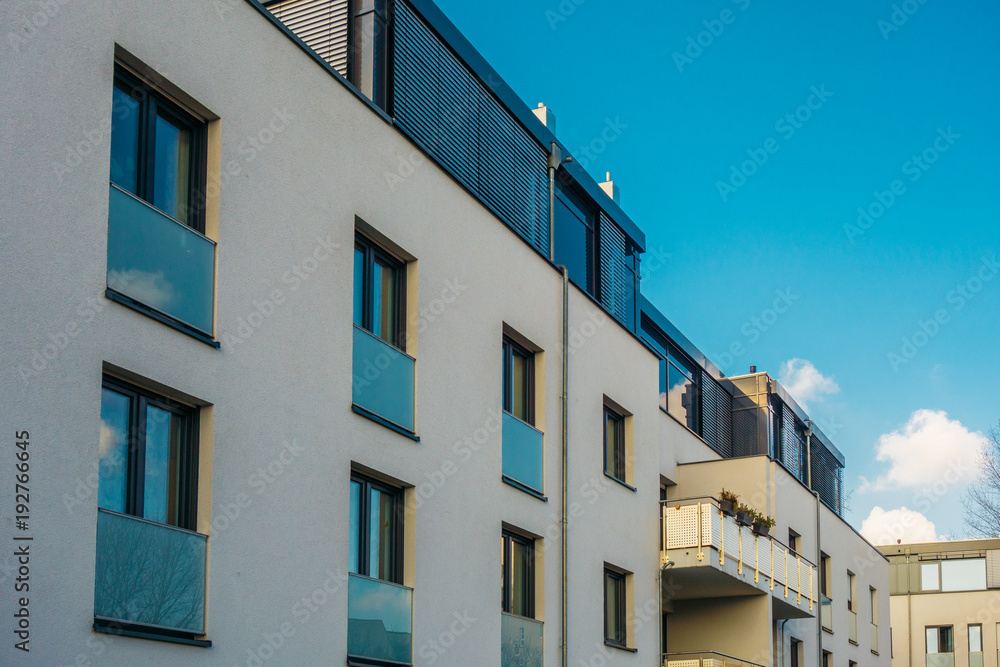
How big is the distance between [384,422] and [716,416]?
59.9ft

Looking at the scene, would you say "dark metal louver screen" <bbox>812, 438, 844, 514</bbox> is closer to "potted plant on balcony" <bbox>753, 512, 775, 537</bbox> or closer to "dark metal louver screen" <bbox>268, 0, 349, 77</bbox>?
"potted plant on balcony" <bbox>753, 512, 775, 537</bbox>

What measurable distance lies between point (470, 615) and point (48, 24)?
8.55m

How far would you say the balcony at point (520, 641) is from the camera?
15.9 m

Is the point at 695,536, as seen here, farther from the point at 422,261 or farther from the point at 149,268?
the point at 149,268

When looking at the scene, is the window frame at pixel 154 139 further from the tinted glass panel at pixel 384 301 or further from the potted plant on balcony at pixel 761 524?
the potted plant on balcony at pixel 761 524

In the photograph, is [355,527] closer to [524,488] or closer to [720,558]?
[524,488]

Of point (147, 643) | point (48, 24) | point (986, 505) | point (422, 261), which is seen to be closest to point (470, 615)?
point (422, 261)

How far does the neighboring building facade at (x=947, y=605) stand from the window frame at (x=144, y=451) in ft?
138

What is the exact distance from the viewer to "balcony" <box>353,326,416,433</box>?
533 inches

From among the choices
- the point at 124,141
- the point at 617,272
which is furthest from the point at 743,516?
the point at 124,141

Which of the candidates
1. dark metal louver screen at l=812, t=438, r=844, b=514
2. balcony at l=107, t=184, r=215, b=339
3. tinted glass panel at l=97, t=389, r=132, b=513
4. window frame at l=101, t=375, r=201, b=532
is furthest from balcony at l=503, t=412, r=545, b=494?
dark metal louver screen at l=812, t=438, r=844, b=514

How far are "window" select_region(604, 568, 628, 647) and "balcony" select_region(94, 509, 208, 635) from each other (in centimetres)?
984

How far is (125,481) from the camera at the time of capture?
10.3 meters

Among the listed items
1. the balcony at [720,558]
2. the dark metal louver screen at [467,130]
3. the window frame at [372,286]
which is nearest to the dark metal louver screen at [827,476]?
the balcony at [720,558]
